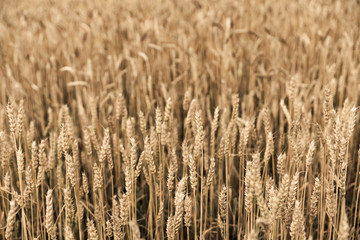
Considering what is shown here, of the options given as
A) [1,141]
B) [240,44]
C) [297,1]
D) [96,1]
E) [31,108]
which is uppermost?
[96,1]

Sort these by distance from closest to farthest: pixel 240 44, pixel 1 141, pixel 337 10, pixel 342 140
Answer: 1. pixel 342 140
2. pixel 1 141
3. pixel 240 44
4. pixel 337 10

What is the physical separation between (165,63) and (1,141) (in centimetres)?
166

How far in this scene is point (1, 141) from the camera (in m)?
1.21

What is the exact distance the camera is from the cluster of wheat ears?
1102 mm

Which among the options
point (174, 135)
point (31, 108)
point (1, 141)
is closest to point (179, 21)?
point (31, 108)

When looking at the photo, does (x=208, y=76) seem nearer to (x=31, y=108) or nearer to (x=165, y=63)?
(x=165, y=63)

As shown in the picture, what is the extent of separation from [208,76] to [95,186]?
1655mm

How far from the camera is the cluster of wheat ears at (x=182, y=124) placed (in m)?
1.10

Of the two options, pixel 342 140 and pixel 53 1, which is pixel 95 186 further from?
pixel 53 1

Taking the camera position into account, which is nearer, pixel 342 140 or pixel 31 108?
pixel 342 140

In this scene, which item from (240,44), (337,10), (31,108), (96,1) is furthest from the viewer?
(96,1)

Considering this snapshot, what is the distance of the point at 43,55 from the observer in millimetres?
3064

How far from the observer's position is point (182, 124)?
→ 2.17 metres

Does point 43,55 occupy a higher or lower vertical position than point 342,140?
higher
